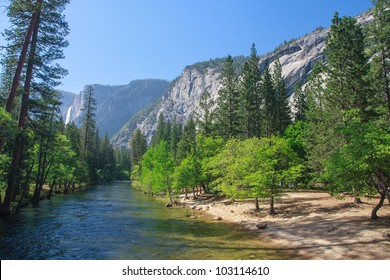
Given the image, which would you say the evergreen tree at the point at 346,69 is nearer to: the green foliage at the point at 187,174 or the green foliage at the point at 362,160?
the green foliage at the point at 362,160

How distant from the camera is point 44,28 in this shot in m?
24.5

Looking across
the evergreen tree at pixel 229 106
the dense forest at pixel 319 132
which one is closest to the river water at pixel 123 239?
the dense forest at pixel 319 132

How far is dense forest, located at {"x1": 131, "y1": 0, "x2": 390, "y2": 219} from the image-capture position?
17.7 m

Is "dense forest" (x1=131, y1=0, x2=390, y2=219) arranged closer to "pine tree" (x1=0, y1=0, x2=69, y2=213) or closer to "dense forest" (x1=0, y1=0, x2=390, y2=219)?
"dense forest" (x1=0, y1=0, x2=390, y2=219)

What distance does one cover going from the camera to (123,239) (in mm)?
18734

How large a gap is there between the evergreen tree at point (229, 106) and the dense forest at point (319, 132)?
179mm

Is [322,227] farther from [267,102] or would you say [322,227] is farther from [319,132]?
[267,102]

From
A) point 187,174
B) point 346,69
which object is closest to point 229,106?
point 187,174

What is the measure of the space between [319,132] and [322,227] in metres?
17.6

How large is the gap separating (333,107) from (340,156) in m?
14.9

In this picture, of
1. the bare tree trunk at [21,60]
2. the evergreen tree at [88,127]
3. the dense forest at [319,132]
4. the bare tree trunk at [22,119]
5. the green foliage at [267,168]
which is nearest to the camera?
the dense forest at [319,132]

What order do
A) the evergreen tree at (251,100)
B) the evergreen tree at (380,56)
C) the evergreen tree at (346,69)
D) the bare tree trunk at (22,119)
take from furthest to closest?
1. the evergreen tree at (251,100)
2. the evergreen tree at (346,69)
3. the evergreen tree at (380,56)
4. the bare tree trunk at (22,119)

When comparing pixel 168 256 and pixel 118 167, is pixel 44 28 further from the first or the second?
pixel 118 167

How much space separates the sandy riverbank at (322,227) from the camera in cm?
1460
